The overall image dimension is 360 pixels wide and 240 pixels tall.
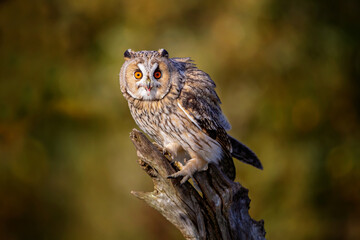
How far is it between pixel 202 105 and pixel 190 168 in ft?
1.23

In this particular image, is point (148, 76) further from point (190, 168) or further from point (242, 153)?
point (242, 153)

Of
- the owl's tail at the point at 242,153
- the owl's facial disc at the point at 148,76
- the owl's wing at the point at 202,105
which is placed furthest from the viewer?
the owl's tail at the point at 242,153

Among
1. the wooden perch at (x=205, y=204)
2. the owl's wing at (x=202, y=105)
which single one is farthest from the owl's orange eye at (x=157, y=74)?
the wooden perch at (x=205, y=204)

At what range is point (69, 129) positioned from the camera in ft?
14.7

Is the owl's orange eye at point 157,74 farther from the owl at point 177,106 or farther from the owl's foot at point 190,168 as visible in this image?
the owl's foot at point 190,168

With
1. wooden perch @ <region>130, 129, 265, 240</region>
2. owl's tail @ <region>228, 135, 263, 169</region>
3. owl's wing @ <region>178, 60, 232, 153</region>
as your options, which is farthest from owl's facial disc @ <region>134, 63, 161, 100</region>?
owl's tail @ <region>228, 135, 263, 169</region>

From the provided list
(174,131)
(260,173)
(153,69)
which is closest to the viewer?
(153,69)

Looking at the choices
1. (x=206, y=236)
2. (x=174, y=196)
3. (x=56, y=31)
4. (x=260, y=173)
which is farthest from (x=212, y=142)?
(x=56, y=31)

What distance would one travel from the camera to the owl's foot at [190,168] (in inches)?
89.2

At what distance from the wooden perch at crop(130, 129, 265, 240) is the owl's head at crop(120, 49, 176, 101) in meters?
0.36

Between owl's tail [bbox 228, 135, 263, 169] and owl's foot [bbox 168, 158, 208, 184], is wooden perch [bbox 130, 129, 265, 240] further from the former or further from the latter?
owl's tail [bbox 228, 135, 263, 169]

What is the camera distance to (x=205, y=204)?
2348 mm

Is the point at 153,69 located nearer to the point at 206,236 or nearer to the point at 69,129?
the point at 206,236

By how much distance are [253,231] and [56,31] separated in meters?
3.29
